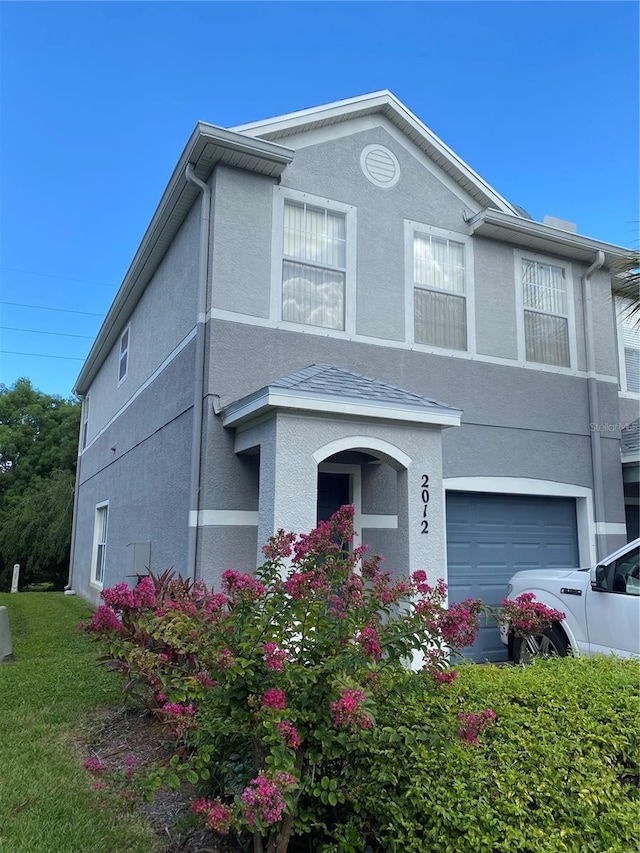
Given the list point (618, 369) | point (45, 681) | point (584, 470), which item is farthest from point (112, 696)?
point (618, 369)

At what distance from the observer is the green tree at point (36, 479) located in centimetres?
2548

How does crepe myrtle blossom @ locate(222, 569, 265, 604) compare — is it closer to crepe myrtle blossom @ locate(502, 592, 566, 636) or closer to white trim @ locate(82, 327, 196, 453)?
crepe myrtle blossom @ locate(502, 592, 566, 636)

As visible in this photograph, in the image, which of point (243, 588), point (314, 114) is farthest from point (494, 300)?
point (243, 588)

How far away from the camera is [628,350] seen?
1161 cm

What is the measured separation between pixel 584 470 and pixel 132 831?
8.36 meters

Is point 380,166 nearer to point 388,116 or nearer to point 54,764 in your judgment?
point 388,116

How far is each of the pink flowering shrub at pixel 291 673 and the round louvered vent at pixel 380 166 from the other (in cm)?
701

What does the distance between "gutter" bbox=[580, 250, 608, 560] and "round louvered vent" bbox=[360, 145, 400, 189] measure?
12.4ft

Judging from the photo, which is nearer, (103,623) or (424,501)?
(103,623)

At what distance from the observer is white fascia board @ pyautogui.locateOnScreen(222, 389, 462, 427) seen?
6430mm

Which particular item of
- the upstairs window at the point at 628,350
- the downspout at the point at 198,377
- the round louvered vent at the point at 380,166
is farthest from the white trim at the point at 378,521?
the upstairs window at the point at 628,350

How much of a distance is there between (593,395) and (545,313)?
1.57m

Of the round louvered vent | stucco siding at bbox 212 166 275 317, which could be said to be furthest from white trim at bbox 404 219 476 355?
stucco siding at bbox 212 166 275 317

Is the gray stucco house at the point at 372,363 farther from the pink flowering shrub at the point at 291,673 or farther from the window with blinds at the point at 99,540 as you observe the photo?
the window with blinds at the point at 99,540
